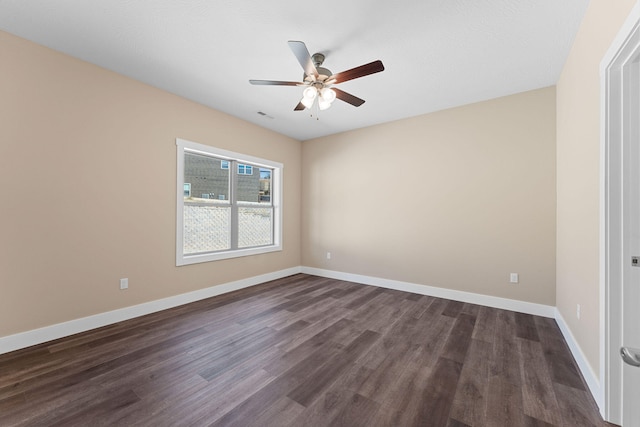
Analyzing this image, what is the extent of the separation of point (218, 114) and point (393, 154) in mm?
2875

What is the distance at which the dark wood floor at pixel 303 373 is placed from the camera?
1544 millimetres

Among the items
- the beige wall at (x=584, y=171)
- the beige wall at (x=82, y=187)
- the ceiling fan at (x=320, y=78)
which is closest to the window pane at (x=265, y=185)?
the beige wall at (x=82, y=187)

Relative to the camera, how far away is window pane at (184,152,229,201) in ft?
12.2

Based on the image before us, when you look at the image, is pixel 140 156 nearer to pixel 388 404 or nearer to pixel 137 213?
pixel 137 213

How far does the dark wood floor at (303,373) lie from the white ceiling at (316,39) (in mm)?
2797

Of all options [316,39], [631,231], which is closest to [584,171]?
[631,231]

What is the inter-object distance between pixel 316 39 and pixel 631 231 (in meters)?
2.62

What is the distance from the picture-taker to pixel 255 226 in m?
4.76

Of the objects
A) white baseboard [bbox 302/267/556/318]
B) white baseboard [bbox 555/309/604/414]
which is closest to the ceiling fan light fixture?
white baseboard [bbox 555/309/604/414]

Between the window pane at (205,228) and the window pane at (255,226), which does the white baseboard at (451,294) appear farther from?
the window pane at (205,228)

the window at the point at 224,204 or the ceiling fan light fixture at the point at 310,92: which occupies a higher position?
the ceiling fan light fixture at the point at 310,92

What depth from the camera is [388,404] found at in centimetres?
164

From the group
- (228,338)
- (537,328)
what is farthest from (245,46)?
(537,328)

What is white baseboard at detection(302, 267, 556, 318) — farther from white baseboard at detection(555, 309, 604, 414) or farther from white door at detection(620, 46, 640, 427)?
white door at detection(620, 46, 640, 427)
